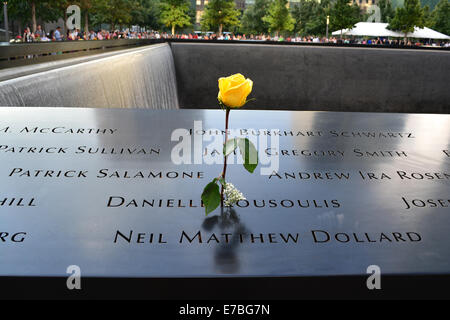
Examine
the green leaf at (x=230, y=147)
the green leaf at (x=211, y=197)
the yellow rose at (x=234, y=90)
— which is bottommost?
the green leaf at (x=211, y=197)

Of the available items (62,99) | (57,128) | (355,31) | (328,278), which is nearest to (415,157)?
(328,278)

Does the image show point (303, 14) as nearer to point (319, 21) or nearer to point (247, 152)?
point (319, 21)

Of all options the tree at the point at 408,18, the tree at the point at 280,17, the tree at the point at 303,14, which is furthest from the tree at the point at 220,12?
the tree at the point at 408,18

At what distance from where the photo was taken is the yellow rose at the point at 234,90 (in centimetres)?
135

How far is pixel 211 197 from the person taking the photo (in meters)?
1.53

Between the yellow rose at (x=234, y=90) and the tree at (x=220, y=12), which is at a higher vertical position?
the yellow rose at (x=234, y=90)

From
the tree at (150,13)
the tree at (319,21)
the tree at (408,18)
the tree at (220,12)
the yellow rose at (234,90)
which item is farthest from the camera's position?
the tree at (150,13)

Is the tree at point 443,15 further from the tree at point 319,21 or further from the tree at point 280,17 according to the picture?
the tree at point 280,17

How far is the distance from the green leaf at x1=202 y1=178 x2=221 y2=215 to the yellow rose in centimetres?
28

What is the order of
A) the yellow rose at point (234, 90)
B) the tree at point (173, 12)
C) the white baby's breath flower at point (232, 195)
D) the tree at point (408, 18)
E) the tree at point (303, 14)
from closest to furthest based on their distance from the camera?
the yellow rose at point (234, 90) → the white baby's breath flower at point (232, 195) → the tree at point (408, 18) → the tree at point (173, 12) → the tree at point (303, 14)

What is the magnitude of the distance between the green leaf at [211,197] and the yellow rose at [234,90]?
11.2 inches

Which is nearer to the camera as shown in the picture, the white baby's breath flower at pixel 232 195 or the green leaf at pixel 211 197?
the green leaf at pixel 211 197

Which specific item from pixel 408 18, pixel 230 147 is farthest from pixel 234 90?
pixel 408 18

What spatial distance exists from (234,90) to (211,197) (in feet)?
1.20
